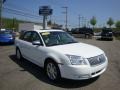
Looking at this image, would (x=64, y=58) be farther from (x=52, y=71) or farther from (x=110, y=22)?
(x=110, y=22)

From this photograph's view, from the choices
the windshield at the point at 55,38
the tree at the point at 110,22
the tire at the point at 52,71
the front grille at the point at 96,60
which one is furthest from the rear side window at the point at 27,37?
the tree at the point at 110,22

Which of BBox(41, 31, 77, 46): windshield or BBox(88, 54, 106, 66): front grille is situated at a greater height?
BBox(41, 31, 77, 46): windshield

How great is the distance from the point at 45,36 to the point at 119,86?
2.99m

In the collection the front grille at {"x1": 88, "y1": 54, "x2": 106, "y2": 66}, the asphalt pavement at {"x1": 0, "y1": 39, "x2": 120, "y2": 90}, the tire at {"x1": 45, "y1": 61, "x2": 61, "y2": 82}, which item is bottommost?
the asphalt pavement at {"x1": 0, "y1": 39, "x2": 120, "y2": 90}

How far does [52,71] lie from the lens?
5641 millimetres

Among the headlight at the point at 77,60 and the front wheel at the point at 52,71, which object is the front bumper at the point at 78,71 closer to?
the headlight at the point at 77,60

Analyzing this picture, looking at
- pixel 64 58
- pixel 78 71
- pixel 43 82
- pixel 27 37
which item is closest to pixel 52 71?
pixel 43 82

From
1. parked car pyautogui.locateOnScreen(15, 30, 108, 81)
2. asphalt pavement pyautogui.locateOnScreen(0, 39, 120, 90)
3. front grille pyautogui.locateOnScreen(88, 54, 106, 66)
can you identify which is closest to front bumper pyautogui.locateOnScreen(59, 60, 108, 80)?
parked car pyautogui.locateOnScreen(15, 30, 108, 81)

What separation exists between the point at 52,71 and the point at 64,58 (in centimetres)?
79

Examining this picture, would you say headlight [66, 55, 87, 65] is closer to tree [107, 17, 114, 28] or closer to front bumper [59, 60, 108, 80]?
front bumper [59, 60, 108, 80]

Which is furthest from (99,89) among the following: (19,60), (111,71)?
(19,60)

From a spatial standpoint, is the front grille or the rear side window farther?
the rear side window

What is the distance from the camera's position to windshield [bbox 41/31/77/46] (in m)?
6.28

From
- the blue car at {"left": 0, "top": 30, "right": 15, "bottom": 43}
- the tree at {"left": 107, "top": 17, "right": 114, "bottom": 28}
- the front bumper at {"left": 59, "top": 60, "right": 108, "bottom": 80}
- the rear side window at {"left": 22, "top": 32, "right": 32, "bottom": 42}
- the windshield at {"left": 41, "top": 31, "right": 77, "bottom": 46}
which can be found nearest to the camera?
the front bumper at {"left": 59, "top": 60, "right": 108, "bottom": 80}
